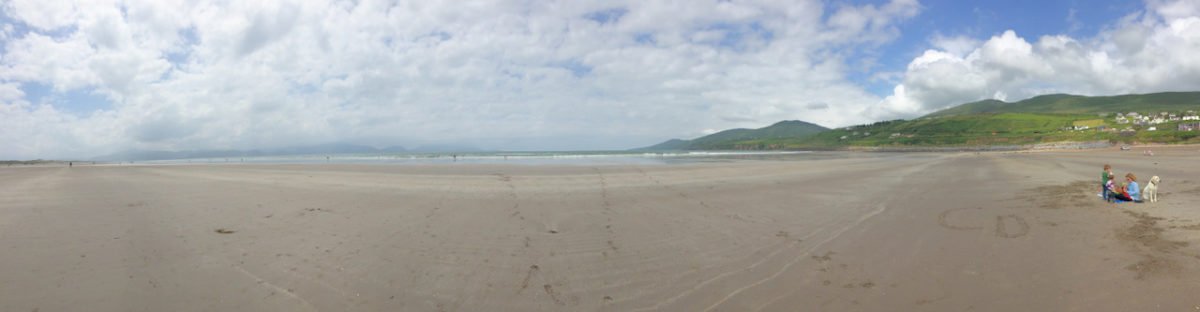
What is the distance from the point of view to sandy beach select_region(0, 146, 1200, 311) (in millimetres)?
4801

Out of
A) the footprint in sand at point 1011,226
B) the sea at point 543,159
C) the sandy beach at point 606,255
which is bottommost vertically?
the footprint in sand at point 1011,226

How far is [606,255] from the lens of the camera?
266 inches

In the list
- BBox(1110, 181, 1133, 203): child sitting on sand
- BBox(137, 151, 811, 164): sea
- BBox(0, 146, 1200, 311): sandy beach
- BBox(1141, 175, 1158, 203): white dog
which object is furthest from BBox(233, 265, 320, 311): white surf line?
BBox(137, 151, 811, 164): sea

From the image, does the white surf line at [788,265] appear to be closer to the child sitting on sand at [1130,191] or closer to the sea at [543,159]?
the child sitting on sand at [1130,191]

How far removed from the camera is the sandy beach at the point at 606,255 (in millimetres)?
4801

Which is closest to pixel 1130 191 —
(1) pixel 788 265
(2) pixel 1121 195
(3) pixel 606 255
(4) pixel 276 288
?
(2) pixel 1121 195

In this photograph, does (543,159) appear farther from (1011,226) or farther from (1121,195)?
(1011,226)

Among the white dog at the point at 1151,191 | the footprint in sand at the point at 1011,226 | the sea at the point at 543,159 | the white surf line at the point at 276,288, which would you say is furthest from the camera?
the sea at the point at 543,159

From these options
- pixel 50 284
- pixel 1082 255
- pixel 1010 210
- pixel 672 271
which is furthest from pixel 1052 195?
pixel 50 284

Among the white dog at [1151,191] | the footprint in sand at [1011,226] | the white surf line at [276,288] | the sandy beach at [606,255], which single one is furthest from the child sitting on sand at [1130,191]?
the white surf line at [276,288]

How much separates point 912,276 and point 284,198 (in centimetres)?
1526

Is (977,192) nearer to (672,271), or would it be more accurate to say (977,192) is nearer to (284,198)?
(672,271)

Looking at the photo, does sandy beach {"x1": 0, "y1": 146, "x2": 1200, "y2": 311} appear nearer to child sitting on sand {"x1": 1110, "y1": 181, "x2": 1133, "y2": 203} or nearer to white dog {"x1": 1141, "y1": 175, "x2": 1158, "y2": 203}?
child sitting on sand {"x1": 1110, "y1": 181, "x2": 1133, "y2": 203}

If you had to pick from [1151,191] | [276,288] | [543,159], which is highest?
[543,159]
